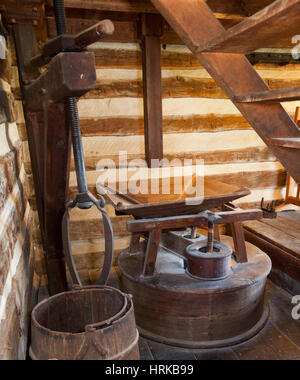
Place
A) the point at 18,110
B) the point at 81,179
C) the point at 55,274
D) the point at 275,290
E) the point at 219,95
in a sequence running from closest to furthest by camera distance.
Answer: the point at 81,179 → the point at 55,274 → the point at 18,110 → the point at 275,290 → the point at 219,95

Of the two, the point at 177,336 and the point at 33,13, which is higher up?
the point at 33,13

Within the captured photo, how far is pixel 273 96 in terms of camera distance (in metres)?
1.39

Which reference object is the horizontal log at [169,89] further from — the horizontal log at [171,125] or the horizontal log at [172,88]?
the horizontal log at [171,125]

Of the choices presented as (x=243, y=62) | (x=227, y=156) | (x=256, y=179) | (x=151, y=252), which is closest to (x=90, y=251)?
(x=151, y=252)

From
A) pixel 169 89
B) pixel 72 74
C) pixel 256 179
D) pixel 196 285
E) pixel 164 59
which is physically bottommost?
pixel 196 285

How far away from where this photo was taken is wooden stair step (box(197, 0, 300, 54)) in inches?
48.3

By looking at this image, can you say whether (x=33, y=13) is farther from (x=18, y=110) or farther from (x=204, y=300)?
(x=204, y=300)

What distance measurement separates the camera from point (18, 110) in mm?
3225

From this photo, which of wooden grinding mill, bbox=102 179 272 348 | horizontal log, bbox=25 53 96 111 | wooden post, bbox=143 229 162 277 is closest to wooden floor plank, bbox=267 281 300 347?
wooden grinding mill, bbox=102 179 272 348

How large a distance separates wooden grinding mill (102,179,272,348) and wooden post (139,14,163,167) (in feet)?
3.07

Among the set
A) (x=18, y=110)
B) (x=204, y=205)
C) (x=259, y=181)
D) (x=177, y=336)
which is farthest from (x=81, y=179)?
(x=259, y=181)

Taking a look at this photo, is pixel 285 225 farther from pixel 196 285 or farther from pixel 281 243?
pixel 196 285

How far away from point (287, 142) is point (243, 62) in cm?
57

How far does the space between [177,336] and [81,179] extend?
1.71 metres
